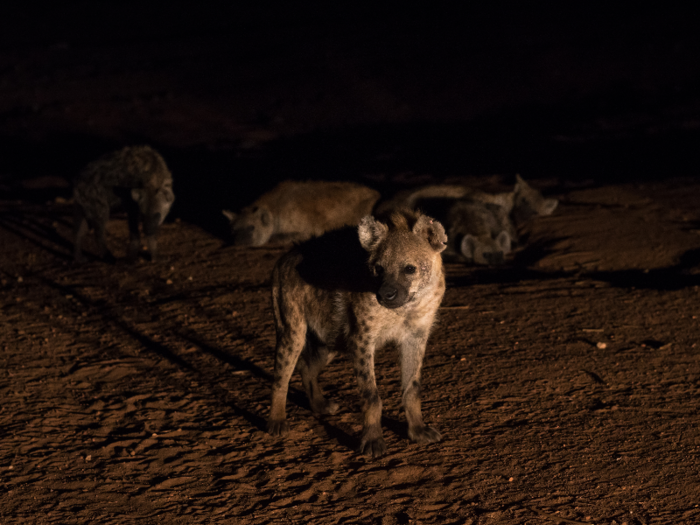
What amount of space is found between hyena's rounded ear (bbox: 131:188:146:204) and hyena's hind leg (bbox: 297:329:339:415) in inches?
150

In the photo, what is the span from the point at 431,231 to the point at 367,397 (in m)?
0.86

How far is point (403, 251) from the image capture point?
12.8ft

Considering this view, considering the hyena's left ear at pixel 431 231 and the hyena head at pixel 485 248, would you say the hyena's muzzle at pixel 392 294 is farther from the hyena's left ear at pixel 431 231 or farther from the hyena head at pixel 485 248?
the hyena head at pixel 485 248

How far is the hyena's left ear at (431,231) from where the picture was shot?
13.0 feet

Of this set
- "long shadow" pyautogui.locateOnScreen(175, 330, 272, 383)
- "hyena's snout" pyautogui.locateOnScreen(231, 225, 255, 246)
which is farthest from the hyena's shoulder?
"long shadow" pyautogui.locateOnScreen(175, 330, 272, 383)

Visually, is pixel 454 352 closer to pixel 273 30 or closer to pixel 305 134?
pixel 305 134

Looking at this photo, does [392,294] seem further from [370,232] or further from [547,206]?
[547,206]

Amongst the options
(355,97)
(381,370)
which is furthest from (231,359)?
(355,97)

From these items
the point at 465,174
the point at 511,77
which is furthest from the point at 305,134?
the point at 511,77

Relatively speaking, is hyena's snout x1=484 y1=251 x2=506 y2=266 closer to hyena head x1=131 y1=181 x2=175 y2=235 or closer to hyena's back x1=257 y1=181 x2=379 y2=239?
hyena's back x1=257 y1=181 x2=379 y2=239

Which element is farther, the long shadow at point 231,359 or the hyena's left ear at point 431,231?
the long shadow at point 231,359

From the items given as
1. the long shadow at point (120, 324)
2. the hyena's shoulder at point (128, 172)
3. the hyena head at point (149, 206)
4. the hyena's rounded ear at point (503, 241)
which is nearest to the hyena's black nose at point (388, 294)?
the long shadow at point (120, 324)

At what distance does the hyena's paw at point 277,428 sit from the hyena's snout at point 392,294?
0.93m

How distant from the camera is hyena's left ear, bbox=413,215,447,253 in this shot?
3.97 metres
